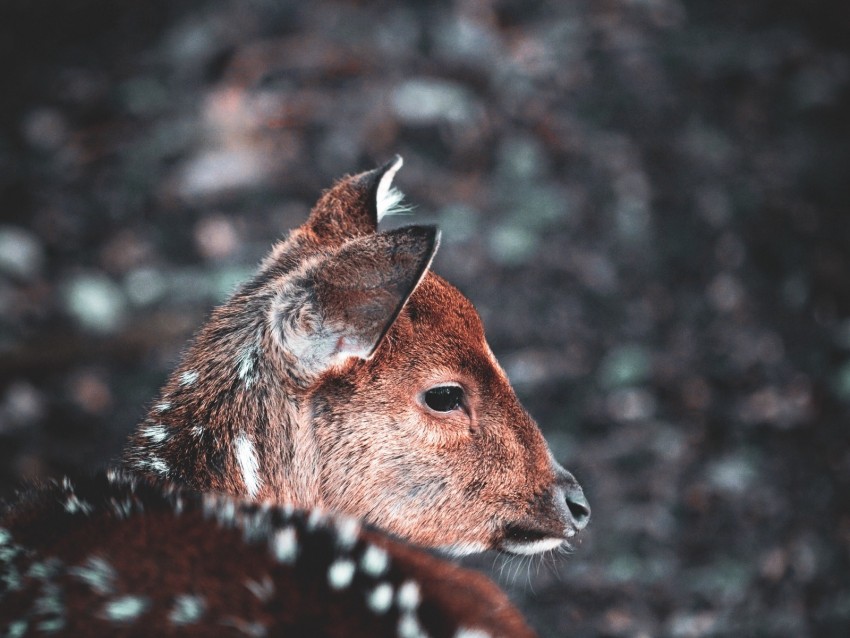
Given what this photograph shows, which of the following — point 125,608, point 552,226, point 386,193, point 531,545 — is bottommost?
point 552,226

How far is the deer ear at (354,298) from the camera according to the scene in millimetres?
2549

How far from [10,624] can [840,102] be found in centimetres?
612

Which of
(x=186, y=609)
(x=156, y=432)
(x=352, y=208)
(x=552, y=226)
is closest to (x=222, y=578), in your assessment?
(x=186, y=609)

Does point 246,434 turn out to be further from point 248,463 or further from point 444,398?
point 444,398

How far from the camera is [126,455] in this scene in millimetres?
2979

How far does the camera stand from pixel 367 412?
9.43 ft

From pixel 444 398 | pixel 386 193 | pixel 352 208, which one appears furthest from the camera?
pixel 386 193

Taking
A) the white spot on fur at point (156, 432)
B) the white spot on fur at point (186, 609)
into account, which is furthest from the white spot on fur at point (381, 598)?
the white spot on fur at point (156, 432)

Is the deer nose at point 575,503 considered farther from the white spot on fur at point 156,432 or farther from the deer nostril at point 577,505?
the white spot on fur at point 156,432

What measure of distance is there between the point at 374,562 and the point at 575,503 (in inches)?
46.1

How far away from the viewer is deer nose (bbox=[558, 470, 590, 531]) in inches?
124

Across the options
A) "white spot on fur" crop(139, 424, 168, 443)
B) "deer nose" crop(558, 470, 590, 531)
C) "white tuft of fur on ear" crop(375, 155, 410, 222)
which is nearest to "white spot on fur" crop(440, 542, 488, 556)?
"deer nose" crop(558, 470, 590, 531)

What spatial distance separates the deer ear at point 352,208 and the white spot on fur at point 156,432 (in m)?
0.84

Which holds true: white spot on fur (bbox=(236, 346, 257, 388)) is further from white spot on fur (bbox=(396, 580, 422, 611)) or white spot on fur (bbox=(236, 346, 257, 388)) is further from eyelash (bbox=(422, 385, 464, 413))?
white spot on fur (bbox=(396, 580, 422, 611))
